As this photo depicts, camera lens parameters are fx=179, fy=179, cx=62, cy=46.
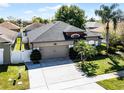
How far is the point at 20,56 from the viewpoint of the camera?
2002 centimetres

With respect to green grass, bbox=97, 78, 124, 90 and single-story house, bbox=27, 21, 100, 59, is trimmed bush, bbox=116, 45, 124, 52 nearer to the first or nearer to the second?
single-story house, bbox=27, 21, 100, 59

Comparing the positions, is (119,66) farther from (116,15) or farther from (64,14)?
(64,14)

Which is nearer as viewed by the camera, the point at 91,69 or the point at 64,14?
the point at 91,69

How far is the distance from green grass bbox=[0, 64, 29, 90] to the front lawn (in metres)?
6.03

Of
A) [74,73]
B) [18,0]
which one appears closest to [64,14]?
[74,73]

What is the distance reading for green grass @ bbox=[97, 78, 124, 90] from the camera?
1269 cm

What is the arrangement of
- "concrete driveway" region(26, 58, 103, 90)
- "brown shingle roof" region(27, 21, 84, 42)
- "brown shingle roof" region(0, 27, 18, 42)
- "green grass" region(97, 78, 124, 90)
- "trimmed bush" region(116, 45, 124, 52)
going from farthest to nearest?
"trimmed bush" region(116, 45, 124, 52), "brown shingle roof" region(27, 21, 84, 42), "brown shingle roof" region(0, 27, 18, 42), "concrete driveway" region(26, 58, 103, 90), "green grass" region(97, 78, 124, 90)

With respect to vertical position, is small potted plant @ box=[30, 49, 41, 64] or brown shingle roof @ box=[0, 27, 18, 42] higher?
brown shingle roof @ box=[0, 27, 18, 42]

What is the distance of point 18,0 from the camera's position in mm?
2896

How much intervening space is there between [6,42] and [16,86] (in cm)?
747

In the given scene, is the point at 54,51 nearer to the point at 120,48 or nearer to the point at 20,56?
the point at 20,56

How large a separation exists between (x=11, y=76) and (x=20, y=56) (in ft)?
15.4

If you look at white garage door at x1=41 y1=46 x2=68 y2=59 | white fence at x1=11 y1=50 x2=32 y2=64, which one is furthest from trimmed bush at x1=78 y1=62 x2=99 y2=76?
white fence at x1=11 y1=50 x2=32 y2=64

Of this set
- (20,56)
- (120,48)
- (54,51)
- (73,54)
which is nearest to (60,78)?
(20,56)
